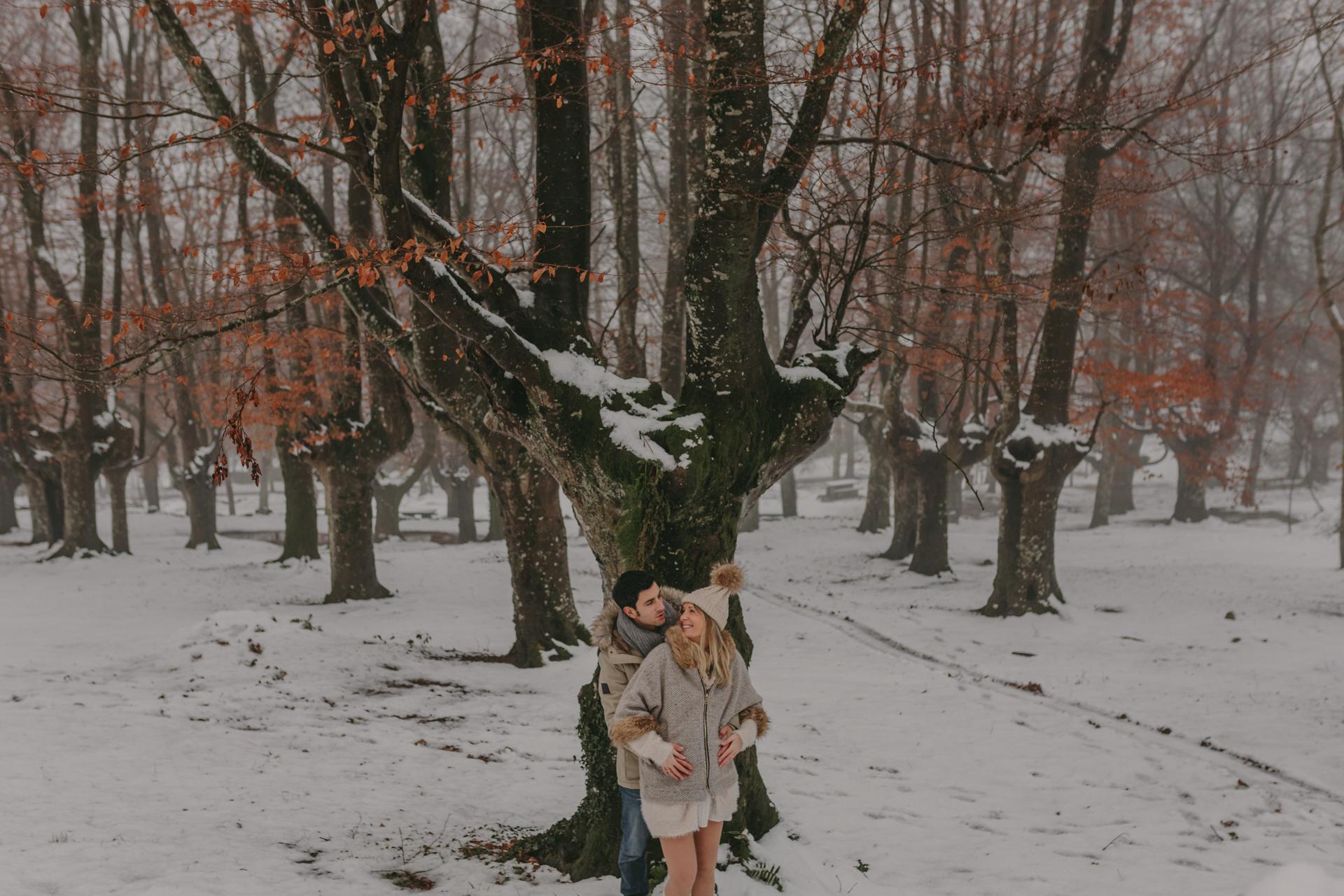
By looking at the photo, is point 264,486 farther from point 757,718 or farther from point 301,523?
point 757,718

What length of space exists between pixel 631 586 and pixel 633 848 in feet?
4.31

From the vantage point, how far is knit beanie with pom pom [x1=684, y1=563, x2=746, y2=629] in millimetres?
3469

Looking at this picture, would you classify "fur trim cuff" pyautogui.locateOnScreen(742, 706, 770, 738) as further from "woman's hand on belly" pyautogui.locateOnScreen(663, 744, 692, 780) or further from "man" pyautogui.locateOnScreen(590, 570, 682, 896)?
"man" pyautogui.locateOnScreen(590, 570, 682, 896)

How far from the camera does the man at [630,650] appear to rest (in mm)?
3443

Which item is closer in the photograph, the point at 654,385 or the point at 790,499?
the point at 654,385

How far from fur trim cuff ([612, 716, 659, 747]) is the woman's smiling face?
391 mm

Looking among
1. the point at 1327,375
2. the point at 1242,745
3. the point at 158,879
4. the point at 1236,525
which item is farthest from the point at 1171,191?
the point at 158,879

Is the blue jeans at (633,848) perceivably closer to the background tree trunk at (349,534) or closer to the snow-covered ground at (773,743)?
the snow-covered ground at (773,743)

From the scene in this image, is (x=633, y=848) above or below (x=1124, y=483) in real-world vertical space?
below

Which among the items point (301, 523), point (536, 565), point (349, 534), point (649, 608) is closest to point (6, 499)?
point (301, 523)

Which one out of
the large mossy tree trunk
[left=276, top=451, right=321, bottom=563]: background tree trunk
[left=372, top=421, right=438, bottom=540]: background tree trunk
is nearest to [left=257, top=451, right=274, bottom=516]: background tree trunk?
[left=372, top=421, right=438, bottom=540]: background tree trunk

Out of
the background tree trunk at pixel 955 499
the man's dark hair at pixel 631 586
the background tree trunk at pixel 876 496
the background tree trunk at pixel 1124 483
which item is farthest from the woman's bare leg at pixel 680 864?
the background tree trunk at pixel 1124 483

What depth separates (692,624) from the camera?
11.1 ft

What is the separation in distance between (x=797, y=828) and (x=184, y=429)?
778 inches
